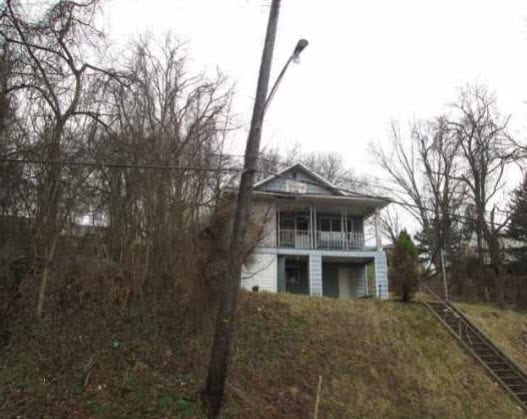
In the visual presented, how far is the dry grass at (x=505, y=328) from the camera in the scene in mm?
13981

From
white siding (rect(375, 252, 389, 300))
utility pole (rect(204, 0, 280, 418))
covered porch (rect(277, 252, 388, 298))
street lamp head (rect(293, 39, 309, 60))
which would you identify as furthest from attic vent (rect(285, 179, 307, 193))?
street lamp head (rect(293, 39, 309, 60))

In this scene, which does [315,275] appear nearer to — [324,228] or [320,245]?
[320,245]

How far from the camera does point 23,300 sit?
10.6 meters

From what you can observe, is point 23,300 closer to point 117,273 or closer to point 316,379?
point 117,273

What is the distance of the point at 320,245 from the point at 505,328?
8455mm

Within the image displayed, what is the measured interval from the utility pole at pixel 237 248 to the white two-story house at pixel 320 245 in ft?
34.1

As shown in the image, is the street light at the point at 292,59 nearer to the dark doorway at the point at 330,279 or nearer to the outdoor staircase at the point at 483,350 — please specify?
the outdoor staircase at the point at 483,350

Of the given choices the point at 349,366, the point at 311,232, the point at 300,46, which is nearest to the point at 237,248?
the point at 300,46

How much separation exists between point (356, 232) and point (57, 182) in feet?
49.9

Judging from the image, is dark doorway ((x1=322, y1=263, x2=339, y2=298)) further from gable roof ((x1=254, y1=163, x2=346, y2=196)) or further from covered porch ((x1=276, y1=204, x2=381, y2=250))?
gable roof ((x1=254, y1=163, x2=346, y2=196))

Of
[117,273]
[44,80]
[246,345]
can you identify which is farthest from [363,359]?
[44,80]

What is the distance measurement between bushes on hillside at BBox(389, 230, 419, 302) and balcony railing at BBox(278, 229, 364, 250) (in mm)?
5198

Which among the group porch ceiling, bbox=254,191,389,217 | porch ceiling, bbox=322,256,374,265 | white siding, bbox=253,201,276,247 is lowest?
porch ceiling, bbox=322,256,374,265

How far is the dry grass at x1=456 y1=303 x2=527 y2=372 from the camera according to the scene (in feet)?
45.9
